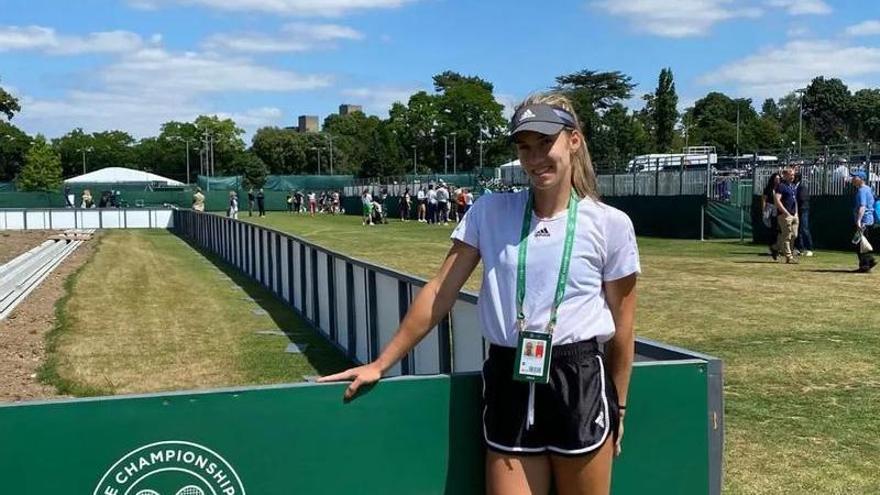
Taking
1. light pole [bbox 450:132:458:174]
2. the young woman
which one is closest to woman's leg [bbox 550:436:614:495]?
the young woman

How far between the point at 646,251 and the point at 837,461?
59.1ft

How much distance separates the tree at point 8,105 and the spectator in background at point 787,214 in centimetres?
8581

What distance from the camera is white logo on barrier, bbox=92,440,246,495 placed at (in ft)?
9.71

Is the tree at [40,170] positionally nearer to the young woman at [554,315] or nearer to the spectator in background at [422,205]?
the spectator in background at [422,205]

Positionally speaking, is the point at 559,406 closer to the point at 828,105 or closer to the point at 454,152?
the point at 454,152

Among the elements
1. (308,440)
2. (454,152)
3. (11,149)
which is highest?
(11,149)

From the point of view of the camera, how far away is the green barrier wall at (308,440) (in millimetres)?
2887

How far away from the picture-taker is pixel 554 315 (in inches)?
114

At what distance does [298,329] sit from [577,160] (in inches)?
388

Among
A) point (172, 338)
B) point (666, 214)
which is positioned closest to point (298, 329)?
point (172, 338)

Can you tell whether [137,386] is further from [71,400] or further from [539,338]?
[539,338]

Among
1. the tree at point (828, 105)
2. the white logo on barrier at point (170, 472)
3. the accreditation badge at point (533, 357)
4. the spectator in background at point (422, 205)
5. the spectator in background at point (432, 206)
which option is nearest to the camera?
the accreditation badge at point (533, 357)

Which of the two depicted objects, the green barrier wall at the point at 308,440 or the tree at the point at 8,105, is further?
the tree at the point at 8,105

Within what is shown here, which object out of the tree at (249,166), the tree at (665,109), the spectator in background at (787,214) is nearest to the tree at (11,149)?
the tree at (249,166)
